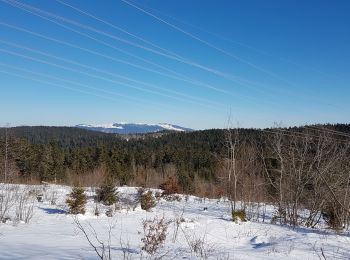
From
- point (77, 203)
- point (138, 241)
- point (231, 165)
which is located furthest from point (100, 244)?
point (231, 165)

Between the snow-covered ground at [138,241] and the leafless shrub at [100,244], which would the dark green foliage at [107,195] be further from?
the leafless shrub at [100,244]

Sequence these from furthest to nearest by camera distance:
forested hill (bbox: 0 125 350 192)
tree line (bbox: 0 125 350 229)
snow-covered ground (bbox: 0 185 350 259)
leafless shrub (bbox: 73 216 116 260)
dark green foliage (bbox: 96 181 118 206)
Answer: forested hill (bbox: 0 125 350 192)
tree line (bbox: 0 125 350 229)
dark green foliage (bbox: 96 181 118 206)
snow-covered ground (bbox: 0 185 350 259)
leafless shrub (bbox: 73 216 116 260)

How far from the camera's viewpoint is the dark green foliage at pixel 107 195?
→ 2133 cm

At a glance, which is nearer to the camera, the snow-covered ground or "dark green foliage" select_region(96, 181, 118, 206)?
the snow-covered ground

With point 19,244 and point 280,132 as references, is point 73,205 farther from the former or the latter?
point 280,132

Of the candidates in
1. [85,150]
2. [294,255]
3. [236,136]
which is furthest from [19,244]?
[85,150]

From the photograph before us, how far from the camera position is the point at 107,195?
2175 centimetres

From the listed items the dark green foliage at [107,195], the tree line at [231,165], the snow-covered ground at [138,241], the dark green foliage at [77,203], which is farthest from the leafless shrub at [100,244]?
the dark green foliage at [107,195]

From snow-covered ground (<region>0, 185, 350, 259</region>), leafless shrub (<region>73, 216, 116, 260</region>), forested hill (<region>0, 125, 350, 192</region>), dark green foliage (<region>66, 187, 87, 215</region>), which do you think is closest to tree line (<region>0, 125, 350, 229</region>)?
forested hill (<region>0, 125, 350, 192</region>)

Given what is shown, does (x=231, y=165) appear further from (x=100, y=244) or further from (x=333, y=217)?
(x=100, y=244)

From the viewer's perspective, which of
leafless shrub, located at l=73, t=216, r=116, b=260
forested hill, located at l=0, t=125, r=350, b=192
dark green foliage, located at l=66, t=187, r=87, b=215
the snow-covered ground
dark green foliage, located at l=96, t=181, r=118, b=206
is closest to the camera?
leafless shrub, located at l=73, t=216, r=116, b=260

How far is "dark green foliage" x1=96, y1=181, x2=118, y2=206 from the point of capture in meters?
21.3

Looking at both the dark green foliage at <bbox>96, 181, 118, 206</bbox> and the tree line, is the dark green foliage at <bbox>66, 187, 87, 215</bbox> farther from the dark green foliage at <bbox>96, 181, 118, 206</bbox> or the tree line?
the dark green foliage at <bbox>96, 181, 118, 206</bbox>

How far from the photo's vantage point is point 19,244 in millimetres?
8461
